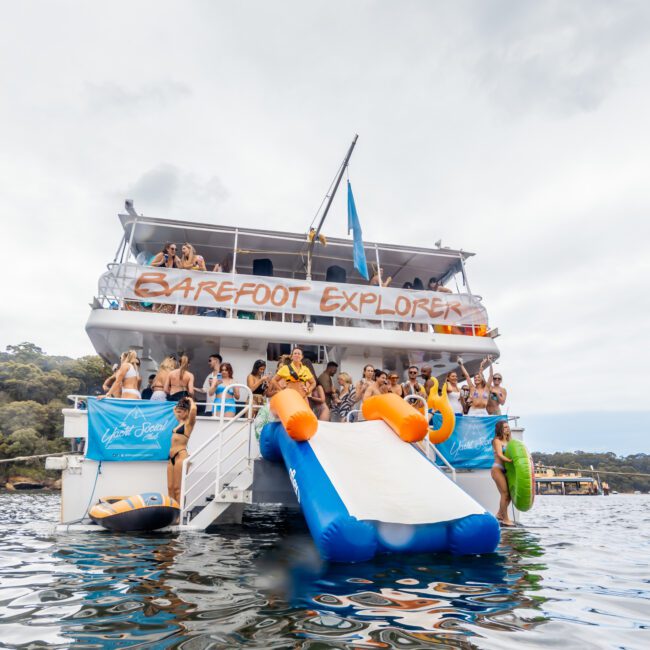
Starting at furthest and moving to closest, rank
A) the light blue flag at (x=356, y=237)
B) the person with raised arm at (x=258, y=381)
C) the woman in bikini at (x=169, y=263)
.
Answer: the light blue flag at (x=356, y=237), the woman in bikini at (x=169, y=263), the person with raised arm at (x=258, y=381)

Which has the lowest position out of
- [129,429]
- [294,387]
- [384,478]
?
[384,478]

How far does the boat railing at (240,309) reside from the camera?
9.83 meters

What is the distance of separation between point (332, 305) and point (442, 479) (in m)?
5.65

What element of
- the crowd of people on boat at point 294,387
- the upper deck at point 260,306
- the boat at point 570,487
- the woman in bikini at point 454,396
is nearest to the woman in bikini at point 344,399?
the crowd of people on boat at point 294,387

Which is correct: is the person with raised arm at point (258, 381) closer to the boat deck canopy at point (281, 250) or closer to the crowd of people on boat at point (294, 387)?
the crowd of people on boat at point (294, 387)

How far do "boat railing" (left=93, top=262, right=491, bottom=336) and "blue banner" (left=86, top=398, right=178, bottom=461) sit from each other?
2532 mm

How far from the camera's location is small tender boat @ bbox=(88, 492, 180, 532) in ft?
21.9

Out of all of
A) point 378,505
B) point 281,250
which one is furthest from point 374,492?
point 281,250

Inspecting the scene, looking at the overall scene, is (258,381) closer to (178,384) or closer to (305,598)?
(178,384)

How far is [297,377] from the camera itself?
8.33 m

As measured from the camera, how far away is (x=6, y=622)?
2996mm

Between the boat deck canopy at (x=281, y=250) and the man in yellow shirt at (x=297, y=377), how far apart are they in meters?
3.45

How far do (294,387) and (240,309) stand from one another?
274 cm

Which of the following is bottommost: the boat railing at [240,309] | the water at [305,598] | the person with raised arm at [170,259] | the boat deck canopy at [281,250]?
the water at [305,598]
